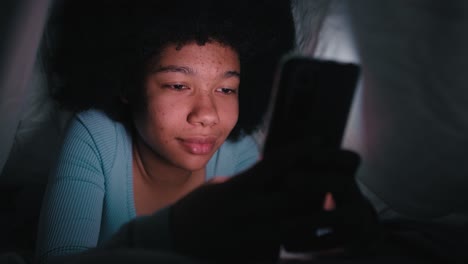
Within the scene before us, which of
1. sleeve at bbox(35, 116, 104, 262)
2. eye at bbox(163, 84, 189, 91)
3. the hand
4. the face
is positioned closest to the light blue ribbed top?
sleeve at bbox(35, 116, 104, 262)

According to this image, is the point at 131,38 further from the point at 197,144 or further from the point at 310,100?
the point at 310,100

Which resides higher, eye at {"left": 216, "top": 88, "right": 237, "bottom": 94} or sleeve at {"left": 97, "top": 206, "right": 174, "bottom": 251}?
eye at {"left": 216, "top": 88, "right": 237, "bottom": 94}

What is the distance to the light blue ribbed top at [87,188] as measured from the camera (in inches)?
30.6

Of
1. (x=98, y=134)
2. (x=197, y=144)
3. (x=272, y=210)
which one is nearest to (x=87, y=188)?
(x=98, y=134)

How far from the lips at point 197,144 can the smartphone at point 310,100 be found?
1.10ft

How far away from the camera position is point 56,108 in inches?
48.1

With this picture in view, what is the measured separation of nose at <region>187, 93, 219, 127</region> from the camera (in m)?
0.81

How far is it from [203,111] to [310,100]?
335 mm

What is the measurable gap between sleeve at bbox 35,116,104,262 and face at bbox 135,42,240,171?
0.46ft

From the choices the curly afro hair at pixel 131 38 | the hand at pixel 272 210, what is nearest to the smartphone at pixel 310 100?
the hand at pixel 272 210

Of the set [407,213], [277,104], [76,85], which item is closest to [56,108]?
[76,85]

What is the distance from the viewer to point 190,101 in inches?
32.4

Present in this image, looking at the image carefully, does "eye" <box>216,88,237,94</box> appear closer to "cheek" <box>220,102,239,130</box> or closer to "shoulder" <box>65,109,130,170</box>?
"cheek" <box>220,102,239,130</box>

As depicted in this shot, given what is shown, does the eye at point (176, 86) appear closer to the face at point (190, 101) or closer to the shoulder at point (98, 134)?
the face at point (190, 101)
